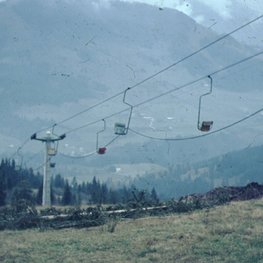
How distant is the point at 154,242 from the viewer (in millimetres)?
23562

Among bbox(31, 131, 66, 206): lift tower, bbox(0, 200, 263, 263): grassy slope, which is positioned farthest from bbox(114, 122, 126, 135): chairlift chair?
bbox(31, 131, 66, 206): lift tower

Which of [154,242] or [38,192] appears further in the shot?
[38,192]

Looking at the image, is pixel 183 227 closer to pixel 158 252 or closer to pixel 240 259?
pixel 158 252

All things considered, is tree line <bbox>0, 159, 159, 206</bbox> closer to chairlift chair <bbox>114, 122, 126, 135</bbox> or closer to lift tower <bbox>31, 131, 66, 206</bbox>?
lift tower <bbox>31, 131, 66, 206</bbox>

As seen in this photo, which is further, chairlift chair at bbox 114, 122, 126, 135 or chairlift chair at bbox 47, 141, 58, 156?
chairlift chair at bbox 47, 141, 58, 156

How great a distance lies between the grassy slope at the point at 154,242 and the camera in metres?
21.1

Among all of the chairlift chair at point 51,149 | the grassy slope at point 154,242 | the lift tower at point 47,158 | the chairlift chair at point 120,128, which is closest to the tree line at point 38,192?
the lift tower at point 47,158

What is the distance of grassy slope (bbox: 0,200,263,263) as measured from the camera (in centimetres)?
2108

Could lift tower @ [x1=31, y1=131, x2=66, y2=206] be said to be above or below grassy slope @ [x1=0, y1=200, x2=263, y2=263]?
above

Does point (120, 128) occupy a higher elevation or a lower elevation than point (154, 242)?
higher

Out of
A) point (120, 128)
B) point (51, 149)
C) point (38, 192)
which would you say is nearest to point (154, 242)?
point (120, 128)

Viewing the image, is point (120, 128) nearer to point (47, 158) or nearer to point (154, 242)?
point (154, 242)

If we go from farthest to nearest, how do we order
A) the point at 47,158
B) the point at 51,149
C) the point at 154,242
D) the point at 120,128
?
1. the point at 51,149
2. the point at 47,158
3. the point at 120,128
4. the point at 154,242

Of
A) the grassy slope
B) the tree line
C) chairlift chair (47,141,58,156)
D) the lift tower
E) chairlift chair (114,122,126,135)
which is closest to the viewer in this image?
the grassy slope
